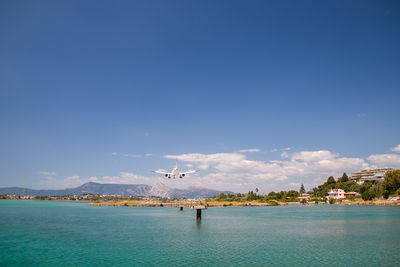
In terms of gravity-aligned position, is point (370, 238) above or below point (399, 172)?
below

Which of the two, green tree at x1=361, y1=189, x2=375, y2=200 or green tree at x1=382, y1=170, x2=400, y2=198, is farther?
green tree at x1=361, y1=189, x2=375, y2=200

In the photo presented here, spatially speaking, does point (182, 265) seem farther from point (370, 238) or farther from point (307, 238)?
point (370, 238)

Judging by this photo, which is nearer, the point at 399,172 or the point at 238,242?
the point at 238,242

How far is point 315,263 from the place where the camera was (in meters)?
28.0

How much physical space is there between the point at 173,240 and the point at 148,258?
12.5 metres

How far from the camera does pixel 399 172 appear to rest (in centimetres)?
15838

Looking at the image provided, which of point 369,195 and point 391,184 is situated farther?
point 369,195

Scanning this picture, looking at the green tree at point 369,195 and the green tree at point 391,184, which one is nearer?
the green tree at point 391,184

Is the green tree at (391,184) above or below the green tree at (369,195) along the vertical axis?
above

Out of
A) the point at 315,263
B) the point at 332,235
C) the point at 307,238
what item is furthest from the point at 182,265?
the point at 332,235

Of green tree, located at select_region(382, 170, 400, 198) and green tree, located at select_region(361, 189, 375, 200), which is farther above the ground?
green tree, located at select_region(382, 170, 400, 198)

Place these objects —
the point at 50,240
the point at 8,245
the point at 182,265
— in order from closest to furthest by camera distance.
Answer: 1. the point at 182,265
2. the point at 8,245
3. the point at 50,240

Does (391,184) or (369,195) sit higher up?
(391,184)

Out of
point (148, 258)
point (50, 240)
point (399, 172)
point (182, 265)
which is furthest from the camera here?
point (399, 172)
